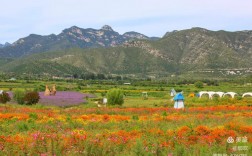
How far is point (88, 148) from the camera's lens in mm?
9953

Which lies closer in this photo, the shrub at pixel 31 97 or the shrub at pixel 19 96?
the shrub at pixel 31 97

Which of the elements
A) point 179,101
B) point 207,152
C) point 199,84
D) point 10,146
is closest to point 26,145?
point 10,146

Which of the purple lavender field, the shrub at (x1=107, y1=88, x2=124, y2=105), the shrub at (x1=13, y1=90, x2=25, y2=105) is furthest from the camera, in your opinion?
the shrub at (x1=13, y1=90, x2=25, y2=105)

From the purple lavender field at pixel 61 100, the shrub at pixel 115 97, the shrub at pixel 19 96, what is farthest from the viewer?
the shrub at pixel 19 96

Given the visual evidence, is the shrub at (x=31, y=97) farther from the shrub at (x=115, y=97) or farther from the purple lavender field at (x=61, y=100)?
the shrub at (x=115, y=97)

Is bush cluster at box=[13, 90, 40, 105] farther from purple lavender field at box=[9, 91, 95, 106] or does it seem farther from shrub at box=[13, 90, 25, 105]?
purple lavender field at box=[9, 91, 95, 106]

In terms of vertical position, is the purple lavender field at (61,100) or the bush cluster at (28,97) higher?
the bush cluster at (28,97)

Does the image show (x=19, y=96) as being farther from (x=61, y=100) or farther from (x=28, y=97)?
(x=61, y=100)

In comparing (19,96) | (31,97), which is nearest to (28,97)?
(31,97)

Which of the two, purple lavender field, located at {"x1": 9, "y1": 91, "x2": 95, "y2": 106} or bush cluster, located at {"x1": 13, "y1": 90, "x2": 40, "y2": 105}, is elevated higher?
bush cluster, located at {"x1": 13, "y1": 90, "x2": 40, "y2": 105}

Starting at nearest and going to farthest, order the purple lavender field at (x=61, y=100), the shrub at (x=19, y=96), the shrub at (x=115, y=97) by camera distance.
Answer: the shrub at (x=115, y=97)
the purple lavender field at (x=61, y=100)
the shrub at (x=19, y=96)

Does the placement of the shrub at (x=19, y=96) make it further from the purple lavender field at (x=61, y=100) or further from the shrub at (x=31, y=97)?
the purple lavender field at (x=61, y=100)

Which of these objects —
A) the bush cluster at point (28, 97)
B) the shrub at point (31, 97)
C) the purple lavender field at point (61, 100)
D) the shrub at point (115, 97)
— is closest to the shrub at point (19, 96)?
the bush cluster at point (28, 97)

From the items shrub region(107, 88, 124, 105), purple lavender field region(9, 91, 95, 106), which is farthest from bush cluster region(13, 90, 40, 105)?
shrub region(107, 88, 124, 105)
